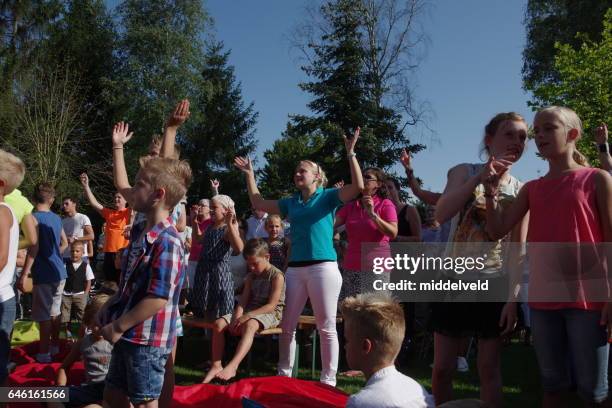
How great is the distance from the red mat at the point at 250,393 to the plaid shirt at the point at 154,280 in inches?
63.5

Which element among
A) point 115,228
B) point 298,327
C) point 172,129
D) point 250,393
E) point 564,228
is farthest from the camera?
point 115,228

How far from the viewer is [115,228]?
8781mm

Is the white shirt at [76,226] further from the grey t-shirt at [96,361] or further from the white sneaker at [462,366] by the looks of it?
the white sneaker at [462,366]

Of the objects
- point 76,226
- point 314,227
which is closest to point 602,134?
point 314,227

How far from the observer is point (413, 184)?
13.5ft

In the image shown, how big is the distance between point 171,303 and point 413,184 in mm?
2078

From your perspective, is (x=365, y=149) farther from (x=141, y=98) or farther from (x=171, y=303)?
(x=171, y=303)

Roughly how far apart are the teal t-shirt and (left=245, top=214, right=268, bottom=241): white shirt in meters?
3.65

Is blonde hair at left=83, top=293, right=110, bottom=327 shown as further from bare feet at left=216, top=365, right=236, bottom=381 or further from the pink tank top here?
the pink tank top

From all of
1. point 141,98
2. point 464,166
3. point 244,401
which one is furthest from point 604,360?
point 141,98

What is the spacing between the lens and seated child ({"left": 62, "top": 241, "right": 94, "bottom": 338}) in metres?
7.98

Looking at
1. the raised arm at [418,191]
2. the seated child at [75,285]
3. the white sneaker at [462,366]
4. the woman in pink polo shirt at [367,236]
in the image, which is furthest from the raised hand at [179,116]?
the seated child at [75,285]

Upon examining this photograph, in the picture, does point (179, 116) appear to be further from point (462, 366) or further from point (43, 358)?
point (462, 366)

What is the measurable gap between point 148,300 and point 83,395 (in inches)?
70.7
